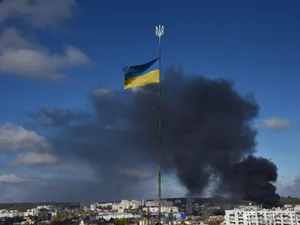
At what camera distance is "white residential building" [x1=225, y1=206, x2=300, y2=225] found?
74000 millimetres

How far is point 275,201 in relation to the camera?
4513 inches

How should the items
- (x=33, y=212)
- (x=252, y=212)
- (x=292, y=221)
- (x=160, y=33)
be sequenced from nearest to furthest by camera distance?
(x=160, y=33) < (x=292, y=221) < (x=252, y=212) < (x=33, y=212)

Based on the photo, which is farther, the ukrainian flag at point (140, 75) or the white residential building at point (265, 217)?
the white residential building at point (265, 217)

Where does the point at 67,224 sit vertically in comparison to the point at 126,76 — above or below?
below

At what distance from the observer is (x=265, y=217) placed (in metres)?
78.3

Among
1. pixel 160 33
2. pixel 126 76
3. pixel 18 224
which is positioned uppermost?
pixel 160 33

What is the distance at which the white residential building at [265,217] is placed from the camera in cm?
7400

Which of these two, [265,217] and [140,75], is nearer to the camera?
[140,75]

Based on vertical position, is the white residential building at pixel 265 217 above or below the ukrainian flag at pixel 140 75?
below

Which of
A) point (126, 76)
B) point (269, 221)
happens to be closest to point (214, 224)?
point (269, 221)

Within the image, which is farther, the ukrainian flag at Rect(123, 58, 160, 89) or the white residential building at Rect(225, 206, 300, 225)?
the white residential building at Rect(225, 206, 300, 225)

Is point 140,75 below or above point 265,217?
above

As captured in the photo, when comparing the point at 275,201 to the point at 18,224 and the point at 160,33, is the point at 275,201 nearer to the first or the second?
the point at 18,224

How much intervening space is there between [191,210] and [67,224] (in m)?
99.6
